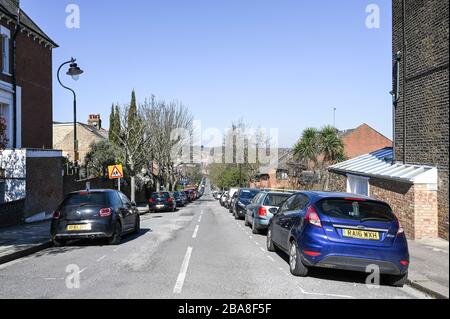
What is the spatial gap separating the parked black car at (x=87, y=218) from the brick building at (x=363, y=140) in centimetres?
5207

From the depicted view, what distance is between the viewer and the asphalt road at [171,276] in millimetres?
6605

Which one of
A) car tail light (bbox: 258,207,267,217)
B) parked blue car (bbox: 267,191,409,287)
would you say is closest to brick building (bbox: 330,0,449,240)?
car tail light (bbox: 258,207,267,217)

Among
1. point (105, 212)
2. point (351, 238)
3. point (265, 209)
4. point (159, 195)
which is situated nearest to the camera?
point (351, 238)

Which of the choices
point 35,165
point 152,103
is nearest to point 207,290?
point 35,165

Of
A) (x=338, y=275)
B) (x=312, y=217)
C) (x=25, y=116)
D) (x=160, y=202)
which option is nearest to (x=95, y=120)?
(x=160, y=202)

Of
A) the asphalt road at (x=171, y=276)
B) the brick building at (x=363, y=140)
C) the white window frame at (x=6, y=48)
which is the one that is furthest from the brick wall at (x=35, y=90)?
the brick building at (x=363, y=140)

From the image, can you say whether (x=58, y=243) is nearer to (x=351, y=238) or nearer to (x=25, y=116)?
(x=351, y=238)

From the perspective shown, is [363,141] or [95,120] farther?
[95,120]

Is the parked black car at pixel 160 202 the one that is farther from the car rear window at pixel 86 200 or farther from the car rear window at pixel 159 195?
the car rear window at pixel 86 200

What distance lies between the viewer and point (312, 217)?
7715 mm

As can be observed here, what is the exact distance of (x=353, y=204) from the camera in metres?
7.74

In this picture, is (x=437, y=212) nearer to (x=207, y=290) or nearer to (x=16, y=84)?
(x=207, y=290)

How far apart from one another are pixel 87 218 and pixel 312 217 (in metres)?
6.24
